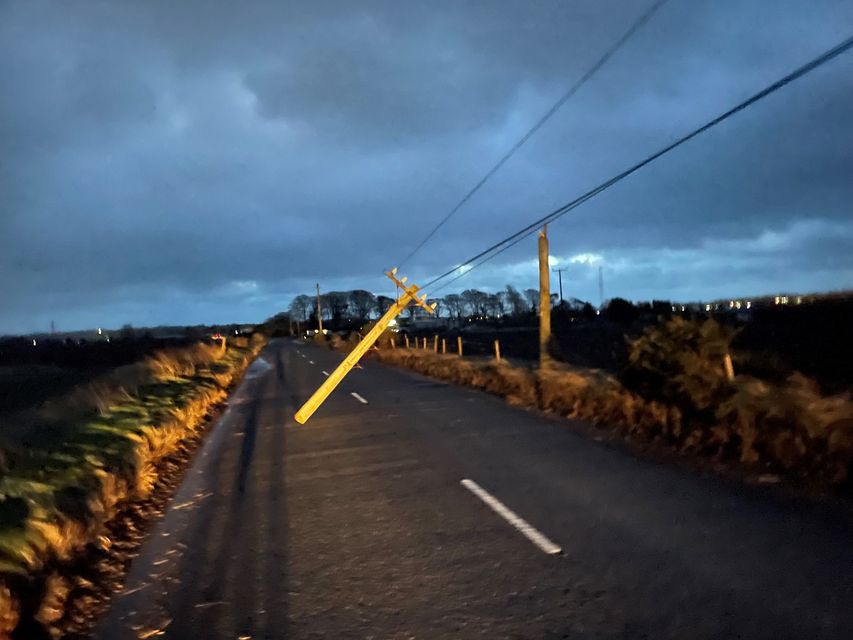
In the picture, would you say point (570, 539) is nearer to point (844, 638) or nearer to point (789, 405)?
point (844, 638)

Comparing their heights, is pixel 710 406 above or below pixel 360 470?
above

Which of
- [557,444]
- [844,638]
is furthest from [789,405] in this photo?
[844,638]

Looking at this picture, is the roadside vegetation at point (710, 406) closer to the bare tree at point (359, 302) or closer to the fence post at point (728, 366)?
the fence post at point (728, 366)

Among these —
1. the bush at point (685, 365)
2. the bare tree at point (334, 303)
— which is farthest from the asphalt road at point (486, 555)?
the bare tree at point (334, 303)

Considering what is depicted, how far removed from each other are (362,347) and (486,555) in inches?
346

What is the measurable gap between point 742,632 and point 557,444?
6.93 metres

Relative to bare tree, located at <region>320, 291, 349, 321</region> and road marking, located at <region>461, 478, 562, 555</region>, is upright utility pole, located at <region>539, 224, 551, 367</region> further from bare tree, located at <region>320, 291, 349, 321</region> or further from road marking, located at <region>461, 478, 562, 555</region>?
bare tree, located at <region>320, 291, 349, 321</region>

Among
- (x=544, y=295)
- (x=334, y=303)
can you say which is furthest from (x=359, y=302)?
(x=544, y=295)

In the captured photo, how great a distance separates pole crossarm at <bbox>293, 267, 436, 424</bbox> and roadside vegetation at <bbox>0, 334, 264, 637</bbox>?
254 centimetres

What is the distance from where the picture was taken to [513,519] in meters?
6.90

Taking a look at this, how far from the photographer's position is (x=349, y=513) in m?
7.52

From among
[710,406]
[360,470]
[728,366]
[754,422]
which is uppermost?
[728,366]

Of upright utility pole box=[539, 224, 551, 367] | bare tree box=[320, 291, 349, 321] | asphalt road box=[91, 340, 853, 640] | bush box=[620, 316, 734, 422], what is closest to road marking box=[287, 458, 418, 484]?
asphalt road box=[91, 340, 853, 640]

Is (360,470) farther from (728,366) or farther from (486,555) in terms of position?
(728,366)
